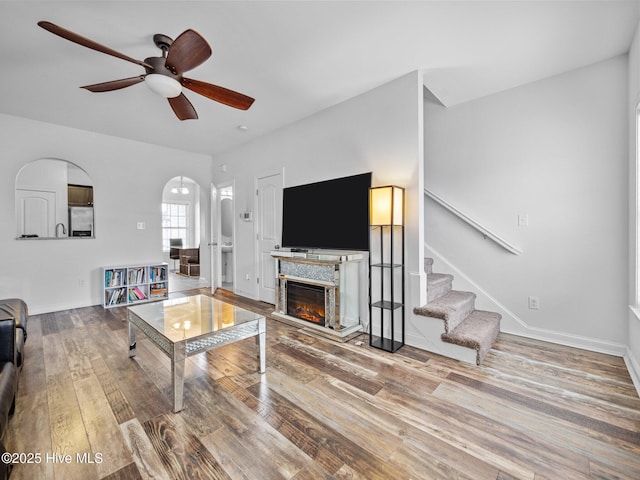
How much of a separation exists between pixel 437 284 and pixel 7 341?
11.4ft

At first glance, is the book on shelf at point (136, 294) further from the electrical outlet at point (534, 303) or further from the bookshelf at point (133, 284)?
the electrical outlet at point (534, 303)

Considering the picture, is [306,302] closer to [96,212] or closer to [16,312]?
[16,312]

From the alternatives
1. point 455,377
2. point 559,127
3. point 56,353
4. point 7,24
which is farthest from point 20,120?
point 559,127

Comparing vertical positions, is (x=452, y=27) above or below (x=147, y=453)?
above

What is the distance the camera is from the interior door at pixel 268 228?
14.0ft

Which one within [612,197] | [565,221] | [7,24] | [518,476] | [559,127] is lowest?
[518,476]

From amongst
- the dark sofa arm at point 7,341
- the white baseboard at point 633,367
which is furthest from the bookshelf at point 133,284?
the white baseboard at point 633,367

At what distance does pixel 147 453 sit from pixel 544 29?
12.5ft

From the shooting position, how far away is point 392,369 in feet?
7.54

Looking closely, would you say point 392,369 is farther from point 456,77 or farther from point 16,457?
point 456,77

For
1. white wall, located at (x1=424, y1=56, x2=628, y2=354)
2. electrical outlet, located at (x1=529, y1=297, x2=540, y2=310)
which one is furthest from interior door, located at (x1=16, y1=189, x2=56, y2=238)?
electrical outlet, located at (x1=529, y1=297, x2=540, y2=310)

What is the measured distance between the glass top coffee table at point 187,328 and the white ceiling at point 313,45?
2.23 m

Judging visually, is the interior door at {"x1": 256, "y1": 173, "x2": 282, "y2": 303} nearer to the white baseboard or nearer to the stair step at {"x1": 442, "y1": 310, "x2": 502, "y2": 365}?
the stair step at {"x1": 442, "y1": 310, "x2": 502, "y2": 365}

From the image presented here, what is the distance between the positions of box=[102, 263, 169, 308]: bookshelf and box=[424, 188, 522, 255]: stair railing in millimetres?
4421
